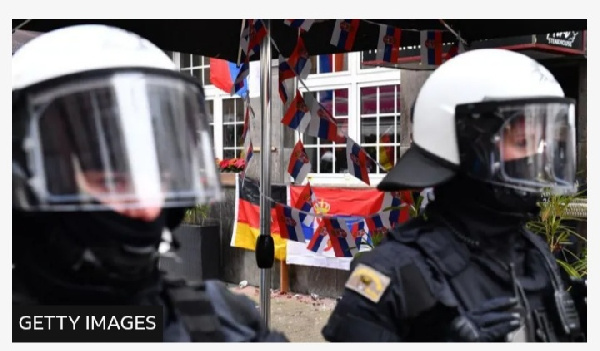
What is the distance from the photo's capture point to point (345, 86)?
25.2ft

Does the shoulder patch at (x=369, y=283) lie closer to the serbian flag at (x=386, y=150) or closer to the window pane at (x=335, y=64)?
the serbian flag at (x=386, y=150)

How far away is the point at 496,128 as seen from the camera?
2268 millimetres

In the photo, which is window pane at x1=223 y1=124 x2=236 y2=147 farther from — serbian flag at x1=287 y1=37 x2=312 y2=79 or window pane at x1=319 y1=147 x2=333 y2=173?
serbian flag at x1=287 y1=37 x2=312 y2=79

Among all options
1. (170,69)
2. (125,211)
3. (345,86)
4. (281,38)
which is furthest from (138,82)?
(345,86)

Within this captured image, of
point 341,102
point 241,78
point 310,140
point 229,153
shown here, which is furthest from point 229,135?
point 241,78

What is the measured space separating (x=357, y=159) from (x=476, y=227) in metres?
2.19

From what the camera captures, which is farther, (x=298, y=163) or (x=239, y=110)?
(x=239, y=110)

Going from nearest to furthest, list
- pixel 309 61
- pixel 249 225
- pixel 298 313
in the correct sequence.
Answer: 1. pixel 309 61
2. pixel 298 313
3. pixel 249 225

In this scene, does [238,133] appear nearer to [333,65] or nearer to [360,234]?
[333,65]

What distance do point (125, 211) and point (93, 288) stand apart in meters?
0.22

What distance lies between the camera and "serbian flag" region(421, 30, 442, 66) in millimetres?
Result: 4148

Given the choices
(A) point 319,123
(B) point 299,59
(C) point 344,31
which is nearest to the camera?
(C) point 344,31

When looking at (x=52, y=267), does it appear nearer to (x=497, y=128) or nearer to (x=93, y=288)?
(x=93, y=288)

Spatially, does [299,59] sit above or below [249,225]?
above
